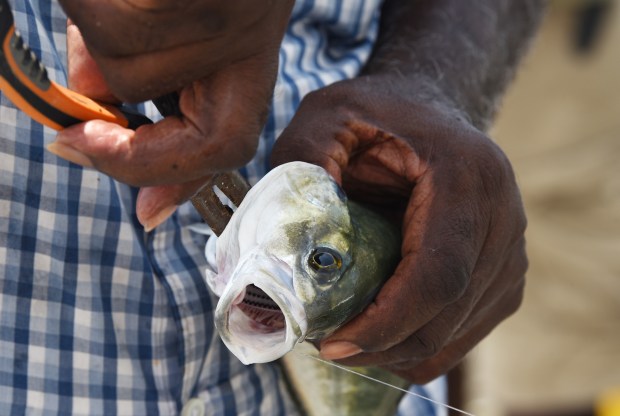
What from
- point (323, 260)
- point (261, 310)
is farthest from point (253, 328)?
point (323, 260)

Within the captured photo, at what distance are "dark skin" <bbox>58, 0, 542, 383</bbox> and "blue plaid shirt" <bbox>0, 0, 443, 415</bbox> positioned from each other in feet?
0.90

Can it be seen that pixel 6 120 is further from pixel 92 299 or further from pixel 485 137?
pixel 485 137

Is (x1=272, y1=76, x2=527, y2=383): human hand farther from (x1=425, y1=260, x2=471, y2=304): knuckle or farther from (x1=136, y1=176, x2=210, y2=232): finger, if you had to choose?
(x1=136, y1=176, x2=210, y2=232): finger

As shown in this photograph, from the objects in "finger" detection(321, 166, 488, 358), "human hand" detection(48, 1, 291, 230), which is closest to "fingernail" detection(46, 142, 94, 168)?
"human hand" detection(48, 1, 291, 230)

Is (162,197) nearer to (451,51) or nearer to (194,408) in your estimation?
(194,408)

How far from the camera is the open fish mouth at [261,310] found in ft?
4.72

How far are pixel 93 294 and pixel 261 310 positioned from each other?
1.26ft

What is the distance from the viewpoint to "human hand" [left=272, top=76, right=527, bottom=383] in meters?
1.52

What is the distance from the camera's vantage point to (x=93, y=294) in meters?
1.68

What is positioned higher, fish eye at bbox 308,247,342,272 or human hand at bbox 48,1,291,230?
human hand at bbox 48,1,291,230

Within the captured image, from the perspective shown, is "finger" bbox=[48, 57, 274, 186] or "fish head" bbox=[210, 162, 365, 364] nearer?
"finger" bbox=[48, 57, 274, 186]

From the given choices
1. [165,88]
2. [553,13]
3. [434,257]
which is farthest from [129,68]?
[553,13]

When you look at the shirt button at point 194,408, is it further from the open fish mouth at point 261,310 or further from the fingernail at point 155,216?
the fingernail at point 155,216

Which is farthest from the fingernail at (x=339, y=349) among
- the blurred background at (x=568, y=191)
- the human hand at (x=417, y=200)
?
the blurred background at (x=568, y=191)
